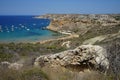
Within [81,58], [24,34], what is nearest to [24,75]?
[81,58]

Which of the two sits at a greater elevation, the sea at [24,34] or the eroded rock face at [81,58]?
the eroded rock face at [81,58]

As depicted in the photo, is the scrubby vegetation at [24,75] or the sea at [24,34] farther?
the sea at [24,34]

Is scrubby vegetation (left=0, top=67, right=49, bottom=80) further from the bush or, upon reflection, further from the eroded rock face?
the eroded rock face

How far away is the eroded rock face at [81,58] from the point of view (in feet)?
28.5

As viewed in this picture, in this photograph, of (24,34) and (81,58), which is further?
(24,34)

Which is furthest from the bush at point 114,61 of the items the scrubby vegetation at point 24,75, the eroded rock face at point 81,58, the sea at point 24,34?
the sea at point 24,34

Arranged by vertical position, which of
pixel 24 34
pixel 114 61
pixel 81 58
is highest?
pixel 114 61

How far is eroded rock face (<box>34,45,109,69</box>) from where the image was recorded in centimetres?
867

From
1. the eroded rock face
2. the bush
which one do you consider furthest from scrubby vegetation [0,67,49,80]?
the eroded rock face

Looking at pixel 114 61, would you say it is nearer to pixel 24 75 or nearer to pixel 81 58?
pixel 24 75

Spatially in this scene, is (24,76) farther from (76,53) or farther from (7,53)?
(7,53)

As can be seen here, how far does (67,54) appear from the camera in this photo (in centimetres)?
984

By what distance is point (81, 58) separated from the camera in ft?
30.9

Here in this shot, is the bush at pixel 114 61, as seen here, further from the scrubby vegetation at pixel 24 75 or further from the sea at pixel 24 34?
the sea at pixel 24 34
